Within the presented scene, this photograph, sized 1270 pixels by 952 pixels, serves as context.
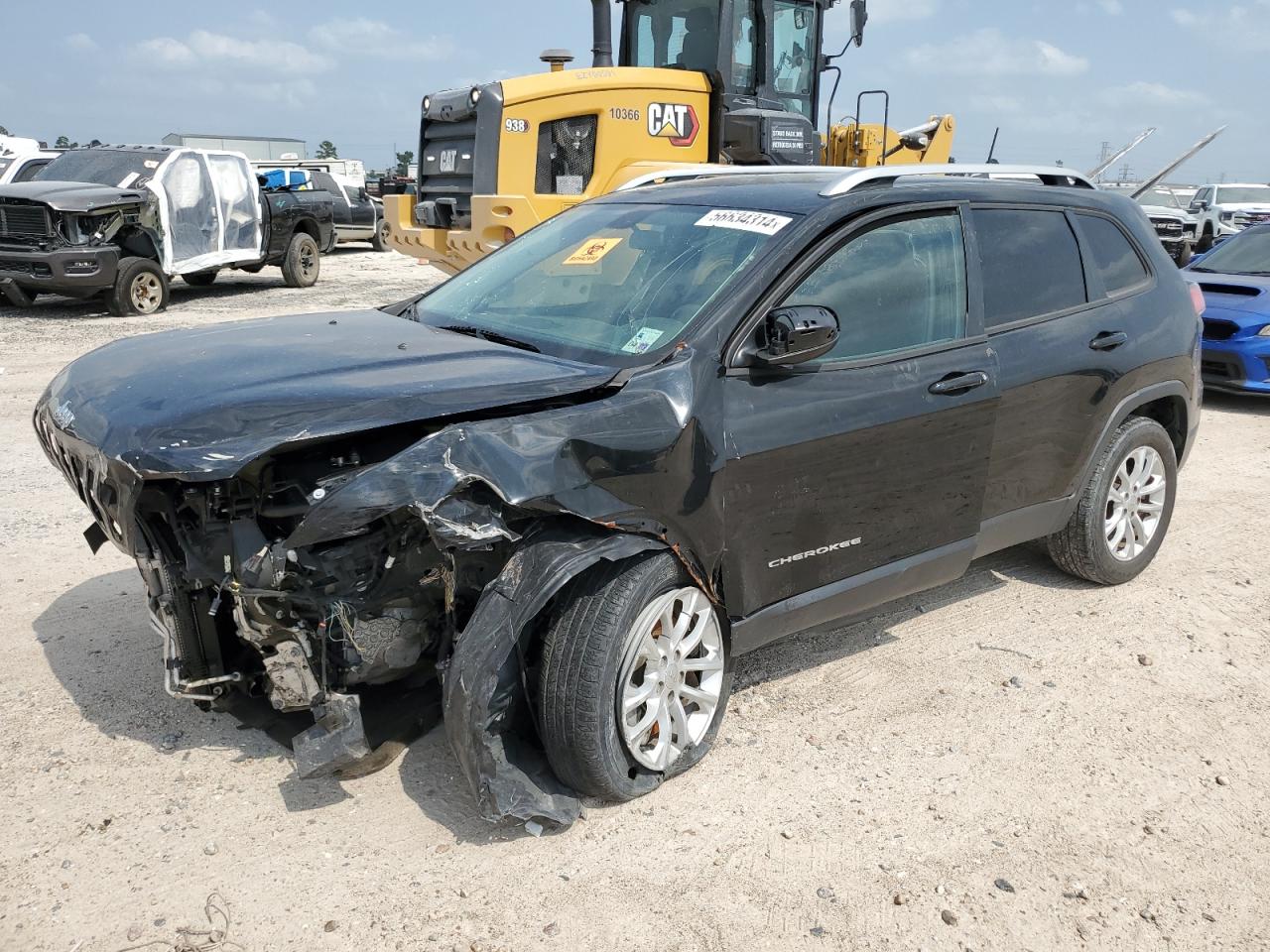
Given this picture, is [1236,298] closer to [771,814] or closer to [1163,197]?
[771,814]

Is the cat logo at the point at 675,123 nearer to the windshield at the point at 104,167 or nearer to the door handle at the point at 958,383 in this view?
the door handle at the point at 958,383

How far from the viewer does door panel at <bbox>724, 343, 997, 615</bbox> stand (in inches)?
138

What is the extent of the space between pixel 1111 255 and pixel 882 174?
1.51 meters

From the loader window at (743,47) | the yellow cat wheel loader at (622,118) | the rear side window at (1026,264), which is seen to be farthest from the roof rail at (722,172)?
the loader window at (743,47)

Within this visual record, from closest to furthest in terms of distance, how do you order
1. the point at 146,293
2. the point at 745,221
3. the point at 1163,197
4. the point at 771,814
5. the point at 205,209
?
the point at 771,814, the point at 745,221, the point at 146,293, the point at 205,209, the point at 1163,197

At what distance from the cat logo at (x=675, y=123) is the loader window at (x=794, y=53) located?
39.2 inches

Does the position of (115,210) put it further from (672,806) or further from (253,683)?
(672,806)

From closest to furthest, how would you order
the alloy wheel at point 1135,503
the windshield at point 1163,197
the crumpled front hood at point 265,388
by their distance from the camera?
the crumpled front hood at point 265,388 < the alloy wheel at point 1135,503 < the windshield at point 1163,197

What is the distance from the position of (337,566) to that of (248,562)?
0.24m

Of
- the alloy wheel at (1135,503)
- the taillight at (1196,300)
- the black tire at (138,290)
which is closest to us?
the alloy wheel at (1135,503)

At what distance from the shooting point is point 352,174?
106 ft

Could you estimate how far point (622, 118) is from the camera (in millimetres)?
9922

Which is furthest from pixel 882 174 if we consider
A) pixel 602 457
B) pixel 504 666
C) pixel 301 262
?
pixel 301 262

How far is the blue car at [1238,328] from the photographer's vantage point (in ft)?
30.2
